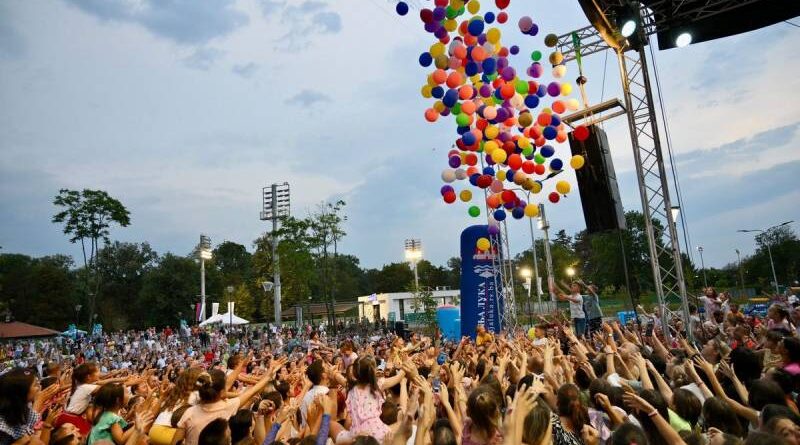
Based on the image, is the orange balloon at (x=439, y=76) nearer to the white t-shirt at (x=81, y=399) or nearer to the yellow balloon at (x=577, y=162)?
the yellow balloon at (x=577, y=162)

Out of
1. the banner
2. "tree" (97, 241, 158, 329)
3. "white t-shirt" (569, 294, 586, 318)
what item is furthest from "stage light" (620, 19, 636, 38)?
"tree" (97, 241, 158, 329)

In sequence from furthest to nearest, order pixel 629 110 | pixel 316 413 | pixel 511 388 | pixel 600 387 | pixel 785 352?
pixel 629 110 < pixel 511 388 < pixel 785 352 < pixel 600 387 < pixel 316 413

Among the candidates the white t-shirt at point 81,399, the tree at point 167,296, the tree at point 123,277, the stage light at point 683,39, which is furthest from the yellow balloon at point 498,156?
the tree at point 123,277

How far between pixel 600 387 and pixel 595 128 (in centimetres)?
779

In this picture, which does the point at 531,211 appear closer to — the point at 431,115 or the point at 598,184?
the point at 598,184

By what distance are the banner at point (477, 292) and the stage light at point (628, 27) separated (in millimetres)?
8043

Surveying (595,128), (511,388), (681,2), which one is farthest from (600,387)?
(595,128)

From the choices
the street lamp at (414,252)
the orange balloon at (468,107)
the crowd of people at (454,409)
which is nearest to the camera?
the crowd of people at (454,409)

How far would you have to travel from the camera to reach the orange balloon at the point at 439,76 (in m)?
8.95

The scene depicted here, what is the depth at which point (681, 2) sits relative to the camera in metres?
7.51

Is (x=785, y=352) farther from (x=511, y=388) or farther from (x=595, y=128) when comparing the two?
→ (x=595, y=128)

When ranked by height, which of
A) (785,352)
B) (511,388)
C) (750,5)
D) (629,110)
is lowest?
(511,388)

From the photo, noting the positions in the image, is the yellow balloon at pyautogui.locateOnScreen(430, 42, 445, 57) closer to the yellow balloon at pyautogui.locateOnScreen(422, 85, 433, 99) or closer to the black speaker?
the yellow balloon at pyautogui.locateOnScreen(422, 85, 433, 99)

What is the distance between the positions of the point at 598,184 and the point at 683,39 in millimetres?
3155
